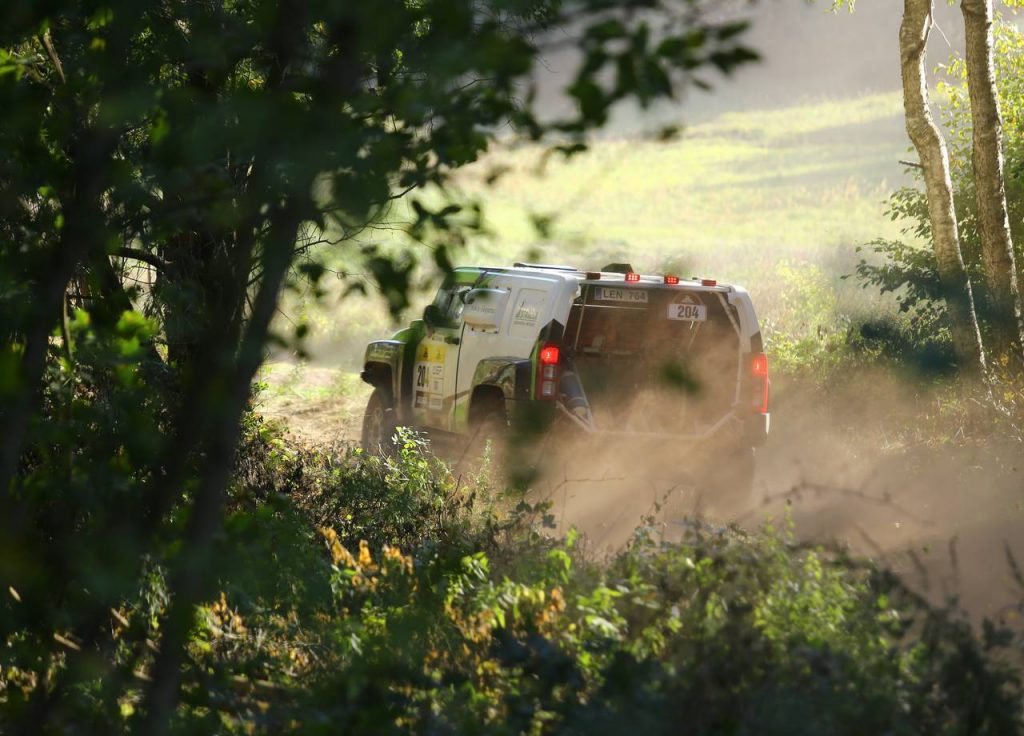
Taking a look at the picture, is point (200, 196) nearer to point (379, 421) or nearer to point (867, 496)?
point (867, 496)

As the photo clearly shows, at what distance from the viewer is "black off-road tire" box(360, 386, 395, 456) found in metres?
13.2

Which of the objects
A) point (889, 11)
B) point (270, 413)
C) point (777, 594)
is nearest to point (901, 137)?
point (889, 11)

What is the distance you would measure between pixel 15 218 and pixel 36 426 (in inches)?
32.3

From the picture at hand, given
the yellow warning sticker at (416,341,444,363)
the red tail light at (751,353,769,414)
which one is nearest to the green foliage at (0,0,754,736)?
the red tail light at (751,353,769,414)

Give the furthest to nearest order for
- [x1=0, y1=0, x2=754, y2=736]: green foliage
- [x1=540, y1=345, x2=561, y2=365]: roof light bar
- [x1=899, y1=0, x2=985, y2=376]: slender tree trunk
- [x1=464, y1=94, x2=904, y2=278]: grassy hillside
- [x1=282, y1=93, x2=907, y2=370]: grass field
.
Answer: [x1=464, y1=94, x2=904, y2=278]: grassy hillside, [x1=899, y1=0, x2=985, y2=376]: slender tree trunk, [x1=540, y1=345, x2=561, y2=365]: roof light bar, [x1=282, y1=93, x2=907, y2=370]: grass field, [x1=0, y1=0, x2=754, y2=736]: green foliage

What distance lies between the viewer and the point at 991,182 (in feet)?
45.7

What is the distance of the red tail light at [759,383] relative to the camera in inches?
426

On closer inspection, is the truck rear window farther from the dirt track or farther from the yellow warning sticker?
the yellow warning sticker

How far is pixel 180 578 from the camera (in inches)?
136

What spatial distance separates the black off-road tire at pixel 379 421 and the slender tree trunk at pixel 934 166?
233 inches

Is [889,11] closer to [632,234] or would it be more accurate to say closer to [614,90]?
[632,234]

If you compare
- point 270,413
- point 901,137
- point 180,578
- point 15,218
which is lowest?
point 270,413

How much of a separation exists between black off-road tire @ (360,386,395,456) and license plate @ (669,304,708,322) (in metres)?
3.53

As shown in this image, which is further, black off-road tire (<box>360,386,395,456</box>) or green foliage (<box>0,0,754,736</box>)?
black off-road tire (<box>360,386,395,456</box>)
